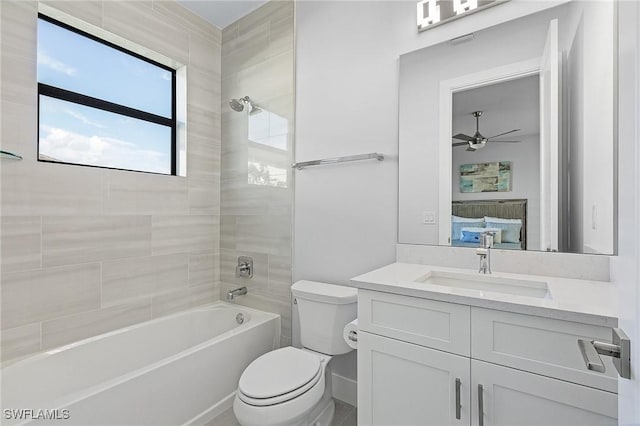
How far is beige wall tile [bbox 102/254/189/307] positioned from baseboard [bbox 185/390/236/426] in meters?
0.88

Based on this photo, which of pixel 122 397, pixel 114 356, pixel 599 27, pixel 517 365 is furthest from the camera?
pixel 114 356

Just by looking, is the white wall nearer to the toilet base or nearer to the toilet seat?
the toilet base

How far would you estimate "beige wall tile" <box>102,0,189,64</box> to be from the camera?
2027mm

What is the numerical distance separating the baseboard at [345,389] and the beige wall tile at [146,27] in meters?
2.56

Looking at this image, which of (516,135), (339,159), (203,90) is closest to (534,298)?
(516,135)

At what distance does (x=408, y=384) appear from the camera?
117 cm

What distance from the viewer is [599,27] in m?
1.27

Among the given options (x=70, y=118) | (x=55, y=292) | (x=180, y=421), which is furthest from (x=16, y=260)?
(x=180, y=421)

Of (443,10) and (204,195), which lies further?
(204,195)

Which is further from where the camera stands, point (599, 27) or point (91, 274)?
point (91, 274)

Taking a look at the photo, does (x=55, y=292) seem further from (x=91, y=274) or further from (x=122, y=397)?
(x=122, y=397)

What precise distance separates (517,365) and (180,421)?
64.1 inches

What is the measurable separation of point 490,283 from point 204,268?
81.9 inches

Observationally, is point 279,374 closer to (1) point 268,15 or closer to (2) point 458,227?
(2) point 458,227
